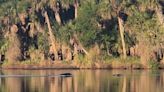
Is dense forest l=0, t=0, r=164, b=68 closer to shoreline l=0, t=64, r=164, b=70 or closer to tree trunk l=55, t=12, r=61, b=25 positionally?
tree trunk l=55, t=12, r=61, b=25

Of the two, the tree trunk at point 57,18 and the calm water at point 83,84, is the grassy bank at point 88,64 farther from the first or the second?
the calm water at point 83,84

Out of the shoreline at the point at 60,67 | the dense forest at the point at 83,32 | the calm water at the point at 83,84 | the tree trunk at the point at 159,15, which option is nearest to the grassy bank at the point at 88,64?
the shoreline at the point at 60,67

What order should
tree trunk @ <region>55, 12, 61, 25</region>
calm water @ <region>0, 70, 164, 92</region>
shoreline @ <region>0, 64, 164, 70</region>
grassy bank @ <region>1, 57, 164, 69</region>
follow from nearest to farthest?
calm water @ <region>0, 70, 164, 92</region> → grassy bank @ <region>1, 57, 164, 69</region> → shoreline @ <region>0, 64, 164, 70</region> → tree trunk @ <region>55, 12, 61, 25</region>

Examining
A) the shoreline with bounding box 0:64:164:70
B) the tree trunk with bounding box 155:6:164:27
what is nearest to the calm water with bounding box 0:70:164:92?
the shoreline with bounding box 0:64:164:70

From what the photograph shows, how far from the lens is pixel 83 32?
82875mm

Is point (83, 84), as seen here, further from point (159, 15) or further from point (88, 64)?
point (159, 15)

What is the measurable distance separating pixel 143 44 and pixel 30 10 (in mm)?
16207

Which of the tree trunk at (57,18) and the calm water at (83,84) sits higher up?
the tree trunk at (57,18)

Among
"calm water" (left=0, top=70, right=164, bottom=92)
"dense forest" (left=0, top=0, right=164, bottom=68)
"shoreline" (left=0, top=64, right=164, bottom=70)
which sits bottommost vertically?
"calm water" (left=0, top=70, right=164, bottom=92)

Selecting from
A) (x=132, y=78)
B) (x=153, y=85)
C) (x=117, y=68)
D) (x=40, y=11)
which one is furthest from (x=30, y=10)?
(x=153, y=85)

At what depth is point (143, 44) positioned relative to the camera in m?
76.3

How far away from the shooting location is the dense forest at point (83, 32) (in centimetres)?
7819

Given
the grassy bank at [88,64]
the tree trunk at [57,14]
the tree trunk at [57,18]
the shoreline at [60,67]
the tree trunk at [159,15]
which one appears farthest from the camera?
the tree trunk at [57,18]

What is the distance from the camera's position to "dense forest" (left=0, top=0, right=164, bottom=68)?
78.2 m
